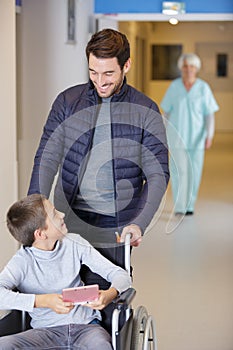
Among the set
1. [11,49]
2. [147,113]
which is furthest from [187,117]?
[147,113]

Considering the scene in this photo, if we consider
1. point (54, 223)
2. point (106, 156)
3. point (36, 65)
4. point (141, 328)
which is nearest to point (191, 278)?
point (36, 65)

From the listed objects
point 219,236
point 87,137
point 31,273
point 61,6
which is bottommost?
point 219,236

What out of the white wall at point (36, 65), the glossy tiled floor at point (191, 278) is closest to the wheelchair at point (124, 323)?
the glossy tiled floor at point (191, 278)

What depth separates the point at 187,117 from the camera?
8.01 m

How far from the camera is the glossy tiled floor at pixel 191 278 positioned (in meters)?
4.32

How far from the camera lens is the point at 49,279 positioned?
2.78 m

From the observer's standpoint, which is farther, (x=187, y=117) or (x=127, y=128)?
(x=187, y=117)

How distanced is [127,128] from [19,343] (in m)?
0.85

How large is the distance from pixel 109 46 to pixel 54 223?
64 centimetres

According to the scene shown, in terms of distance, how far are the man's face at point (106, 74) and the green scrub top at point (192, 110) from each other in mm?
5149

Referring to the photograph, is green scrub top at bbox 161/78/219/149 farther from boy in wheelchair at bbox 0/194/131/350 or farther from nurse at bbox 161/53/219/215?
boy in wheelchair at bbox 0/194/131/350

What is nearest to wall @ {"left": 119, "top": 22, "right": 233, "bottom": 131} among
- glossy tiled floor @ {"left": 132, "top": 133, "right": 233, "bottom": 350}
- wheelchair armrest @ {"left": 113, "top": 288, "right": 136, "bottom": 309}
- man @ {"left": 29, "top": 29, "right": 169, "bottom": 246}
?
glossy tiled floor @ {"left": 132, "top": 133, "right": 233, "bottom": 350}

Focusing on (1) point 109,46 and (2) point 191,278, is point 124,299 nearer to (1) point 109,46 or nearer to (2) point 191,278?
(1) point 109,46

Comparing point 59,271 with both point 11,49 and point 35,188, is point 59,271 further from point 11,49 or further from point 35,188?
point 11,49
